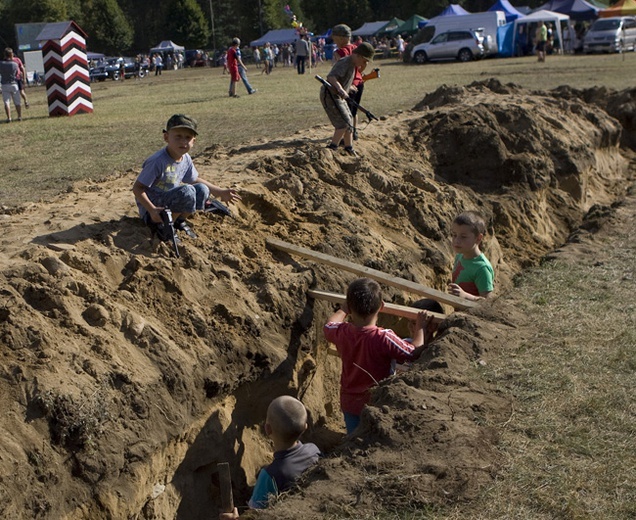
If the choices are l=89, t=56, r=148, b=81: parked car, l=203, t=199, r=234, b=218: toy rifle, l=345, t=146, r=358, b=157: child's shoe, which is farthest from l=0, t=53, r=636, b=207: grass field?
l=89, t=56, r=148, b=81: parked car

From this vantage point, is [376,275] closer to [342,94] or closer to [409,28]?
[342,94]

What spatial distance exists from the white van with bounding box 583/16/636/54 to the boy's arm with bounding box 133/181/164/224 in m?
37.8

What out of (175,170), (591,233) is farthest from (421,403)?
(591,233)

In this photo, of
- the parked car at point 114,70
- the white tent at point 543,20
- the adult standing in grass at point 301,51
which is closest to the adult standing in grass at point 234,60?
the adult standing in grass at point 301,51

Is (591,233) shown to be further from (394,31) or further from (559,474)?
(394,31)

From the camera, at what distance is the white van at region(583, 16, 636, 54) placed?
131ft

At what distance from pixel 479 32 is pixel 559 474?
40.2 meters

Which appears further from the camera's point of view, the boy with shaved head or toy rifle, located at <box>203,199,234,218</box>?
toy rifle, located at <box>203,199,234,218</box>

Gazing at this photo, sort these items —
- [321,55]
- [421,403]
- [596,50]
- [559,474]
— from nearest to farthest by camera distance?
[559,474] → [421,403] → [596,50] → [321,55]

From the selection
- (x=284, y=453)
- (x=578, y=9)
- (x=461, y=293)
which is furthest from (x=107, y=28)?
(x=284, y=453)

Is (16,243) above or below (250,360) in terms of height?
above

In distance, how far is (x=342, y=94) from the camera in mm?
10336

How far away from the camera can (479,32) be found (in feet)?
138

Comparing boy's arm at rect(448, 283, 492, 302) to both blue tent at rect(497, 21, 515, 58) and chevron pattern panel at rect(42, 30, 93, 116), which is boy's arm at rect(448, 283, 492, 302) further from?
blue tent at rect(497, 21, 515, 58)
